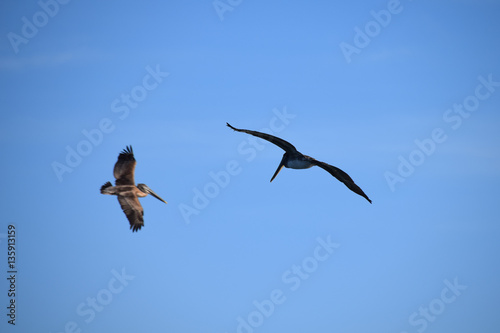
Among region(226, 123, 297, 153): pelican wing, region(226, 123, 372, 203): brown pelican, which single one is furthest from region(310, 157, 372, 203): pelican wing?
region(226, 123, 297, 153): pelican wing

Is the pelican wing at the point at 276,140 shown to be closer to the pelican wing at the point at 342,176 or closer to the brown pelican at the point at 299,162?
the brown pelican at the point at 299,162

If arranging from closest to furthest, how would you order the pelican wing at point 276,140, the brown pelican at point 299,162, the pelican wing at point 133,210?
1. the pelican wing at point 276,140
2. the brown pelican at point 299,162
3. the pelican wing at point 133,210

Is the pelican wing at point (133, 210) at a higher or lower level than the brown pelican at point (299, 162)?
lower

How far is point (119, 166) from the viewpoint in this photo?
135 feet

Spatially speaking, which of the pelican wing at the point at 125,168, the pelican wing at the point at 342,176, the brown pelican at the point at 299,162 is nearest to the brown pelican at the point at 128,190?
the pelican wing at the point at 125,168

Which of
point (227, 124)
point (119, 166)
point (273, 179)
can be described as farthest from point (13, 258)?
point (227, 124)

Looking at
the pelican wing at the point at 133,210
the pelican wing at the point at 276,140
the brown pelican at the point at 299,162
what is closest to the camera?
the pelican wing at the point at 276,140

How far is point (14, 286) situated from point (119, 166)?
338 inches

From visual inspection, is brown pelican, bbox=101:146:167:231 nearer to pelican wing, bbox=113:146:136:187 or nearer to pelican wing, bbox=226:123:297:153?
pelican wing, bbox=113:146:136:187

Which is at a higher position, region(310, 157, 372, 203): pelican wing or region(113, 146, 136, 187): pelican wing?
region(310, 157, 372, 203): pelican wing

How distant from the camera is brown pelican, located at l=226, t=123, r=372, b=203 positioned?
3466 centimetres

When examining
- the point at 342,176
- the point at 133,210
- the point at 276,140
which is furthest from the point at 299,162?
the point at 133,210

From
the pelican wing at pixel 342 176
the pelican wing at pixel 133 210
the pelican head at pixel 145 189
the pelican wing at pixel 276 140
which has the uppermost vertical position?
the pelican wing at pixel 342 176

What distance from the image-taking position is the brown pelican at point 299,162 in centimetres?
3466
